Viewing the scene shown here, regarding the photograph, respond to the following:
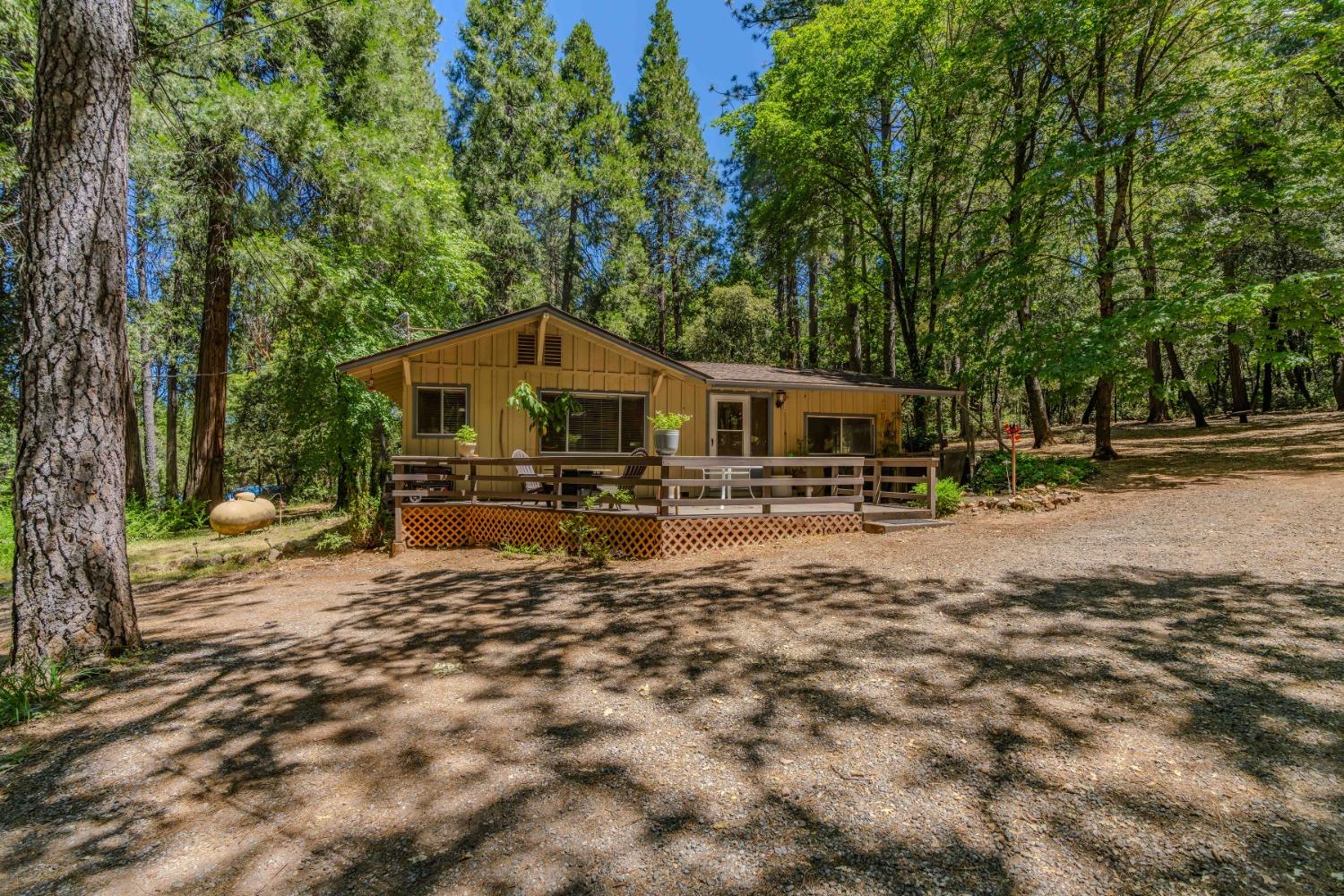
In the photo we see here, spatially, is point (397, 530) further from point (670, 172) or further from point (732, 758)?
point (670, 172)

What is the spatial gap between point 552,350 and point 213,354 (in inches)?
314

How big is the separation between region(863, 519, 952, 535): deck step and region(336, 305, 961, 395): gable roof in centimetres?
396

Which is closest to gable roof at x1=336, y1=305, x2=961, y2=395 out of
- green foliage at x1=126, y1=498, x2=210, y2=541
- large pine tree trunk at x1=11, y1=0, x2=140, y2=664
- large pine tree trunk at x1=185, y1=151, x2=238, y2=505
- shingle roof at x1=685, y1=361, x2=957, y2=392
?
shingle roof at x1=685, y1=361, x2=957, y2=392

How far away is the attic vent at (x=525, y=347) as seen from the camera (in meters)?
10.6

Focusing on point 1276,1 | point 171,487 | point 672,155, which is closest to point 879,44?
point 1276,1

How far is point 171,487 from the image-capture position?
2111 centimetres

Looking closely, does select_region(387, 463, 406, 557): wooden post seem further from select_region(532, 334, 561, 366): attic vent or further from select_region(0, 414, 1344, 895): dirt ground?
select_region(532, 334, 561, 366): attic vent

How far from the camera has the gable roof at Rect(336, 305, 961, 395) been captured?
382 inches

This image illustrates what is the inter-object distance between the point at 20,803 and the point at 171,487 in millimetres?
23835

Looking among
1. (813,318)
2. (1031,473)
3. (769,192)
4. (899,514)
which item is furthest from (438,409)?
(813,318)

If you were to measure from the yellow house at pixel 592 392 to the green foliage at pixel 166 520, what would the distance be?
5.03 meters

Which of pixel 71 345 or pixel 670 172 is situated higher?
pixel 670 172

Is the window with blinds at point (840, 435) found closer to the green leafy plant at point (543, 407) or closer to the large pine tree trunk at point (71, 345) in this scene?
the green leafy plant at point (543, 407)

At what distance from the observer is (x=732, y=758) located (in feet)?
9.27
